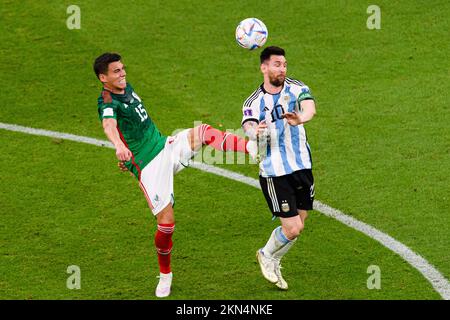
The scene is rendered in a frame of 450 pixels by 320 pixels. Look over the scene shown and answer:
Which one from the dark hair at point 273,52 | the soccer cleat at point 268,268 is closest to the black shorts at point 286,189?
the soccer cleat at point 268,268

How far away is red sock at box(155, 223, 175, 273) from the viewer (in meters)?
10.1

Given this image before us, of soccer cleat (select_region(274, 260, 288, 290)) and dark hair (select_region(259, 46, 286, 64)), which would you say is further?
soccer cleat (select_region(274, 260, 288, 290))

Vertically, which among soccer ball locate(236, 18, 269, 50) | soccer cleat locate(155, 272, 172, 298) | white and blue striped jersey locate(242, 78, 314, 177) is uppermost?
soccer ball locate(236, 18, 269, 50)

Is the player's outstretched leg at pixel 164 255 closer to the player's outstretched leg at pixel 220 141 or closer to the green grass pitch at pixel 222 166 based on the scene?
the green grass pitch at pixel 222 166

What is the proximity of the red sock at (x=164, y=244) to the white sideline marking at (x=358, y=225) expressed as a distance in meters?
2.42

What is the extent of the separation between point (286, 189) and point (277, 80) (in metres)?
1.09

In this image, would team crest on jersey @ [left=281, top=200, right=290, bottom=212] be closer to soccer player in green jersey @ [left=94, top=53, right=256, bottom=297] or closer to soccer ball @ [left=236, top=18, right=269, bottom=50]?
soccer player in green jersey @ [left=94, top=53, right=256, bottom=297]

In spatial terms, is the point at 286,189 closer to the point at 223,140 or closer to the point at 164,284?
the point at 223,140

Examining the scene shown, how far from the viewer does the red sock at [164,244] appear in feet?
33.2

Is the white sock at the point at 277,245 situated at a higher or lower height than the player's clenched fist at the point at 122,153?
lower

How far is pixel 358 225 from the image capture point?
11523 mm

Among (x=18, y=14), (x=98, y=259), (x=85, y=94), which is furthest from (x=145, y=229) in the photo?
(x=18, y=14)

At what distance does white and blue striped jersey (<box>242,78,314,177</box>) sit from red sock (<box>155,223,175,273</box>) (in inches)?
44.4

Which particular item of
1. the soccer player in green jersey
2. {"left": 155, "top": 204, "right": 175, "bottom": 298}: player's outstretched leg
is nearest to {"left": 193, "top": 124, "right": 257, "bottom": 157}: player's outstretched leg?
the soccer player in green jersey
